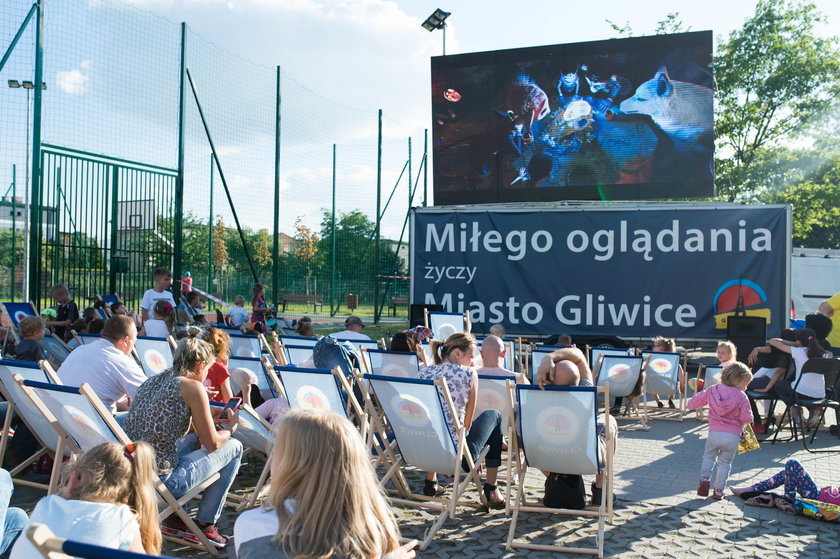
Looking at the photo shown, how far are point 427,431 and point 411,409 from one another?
6.4 inches

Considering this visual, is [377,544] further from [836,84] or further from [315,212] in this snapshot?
[836,84]

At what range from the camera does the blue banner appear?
1164 cm

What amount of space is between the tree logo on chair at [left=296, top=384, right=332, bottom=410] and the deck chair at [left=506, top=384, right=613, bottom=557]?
1223 millimetres

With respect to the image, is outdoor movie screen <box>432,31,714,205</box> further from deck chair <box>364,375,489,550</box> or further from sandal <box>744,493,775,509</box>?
deck chair <box>364,375,489,550</box>

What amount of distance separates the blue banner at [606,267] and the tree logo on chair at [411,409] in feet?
28.1

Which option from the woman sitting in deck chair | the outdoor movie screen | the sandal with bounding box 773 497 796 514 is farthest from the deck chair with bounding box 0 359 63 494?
the outdoor movie screen

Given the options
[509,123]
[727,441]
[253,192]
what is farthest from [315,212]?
[727,441]

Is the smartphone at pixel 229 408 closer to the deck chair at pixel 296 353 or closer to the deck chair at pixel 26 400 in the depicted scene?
the deck chair at pixel 26 400

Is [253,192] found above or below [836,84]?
below

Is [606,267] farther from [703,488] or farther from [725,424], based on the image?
[703,488]

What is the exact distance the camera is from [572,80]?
13.2m

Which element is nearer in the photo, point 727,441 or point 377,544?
point 377,544

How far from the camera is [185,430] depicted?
3676 millimetres

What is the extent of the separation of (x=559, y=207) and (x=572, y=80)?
257cm
